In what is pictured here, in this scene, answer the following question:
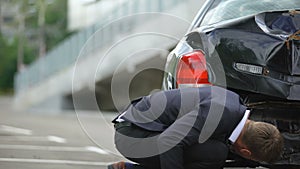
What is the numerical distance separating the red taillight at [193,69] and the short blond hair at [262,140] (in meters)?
0.58

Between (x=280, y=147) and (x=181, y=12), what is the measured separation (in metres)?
15.9

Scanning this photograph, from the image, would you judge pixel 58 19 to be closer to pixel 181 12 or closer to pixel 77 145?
pixel 181 12

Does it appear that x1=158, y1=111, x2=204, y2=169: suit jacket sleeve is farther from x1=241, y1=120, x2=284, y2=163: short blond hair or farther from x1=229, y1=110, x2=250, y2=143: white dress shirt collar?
x1=241, y1=120, x2=284, y2=163: short blond hair

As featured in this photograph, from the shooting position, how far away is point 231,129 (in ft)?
14.4

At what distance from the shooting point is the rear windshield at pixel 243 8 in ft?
16.6

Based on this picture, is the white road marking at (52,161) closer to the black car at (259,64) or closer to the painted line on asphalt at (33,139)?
the black car at (259,64)

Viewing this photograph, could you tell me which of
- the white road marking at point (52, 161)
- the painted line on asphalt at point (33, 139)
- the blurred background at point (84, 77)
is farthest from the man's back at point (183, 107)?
the painted line on asphalt at point (33, 139)

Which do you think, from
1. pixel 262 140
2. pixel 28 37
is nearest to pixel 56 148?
pixel 262 140

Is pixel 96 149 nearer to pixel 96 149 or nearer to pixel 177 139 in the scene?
pixel 96 149

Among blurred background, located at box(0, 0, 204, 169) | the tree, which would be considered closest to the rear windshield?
blurred background, located at box(0, 0, 204, 169)

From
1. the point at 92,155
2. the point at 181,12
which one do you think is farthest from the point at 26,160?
the point at 181,12

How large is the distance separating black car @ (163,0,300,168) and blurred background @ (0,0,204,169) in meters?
0.69

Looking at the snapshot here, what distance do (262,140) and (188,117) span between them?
1.59 feet

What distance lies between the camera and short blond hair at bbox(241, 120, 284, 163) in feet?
13.8
